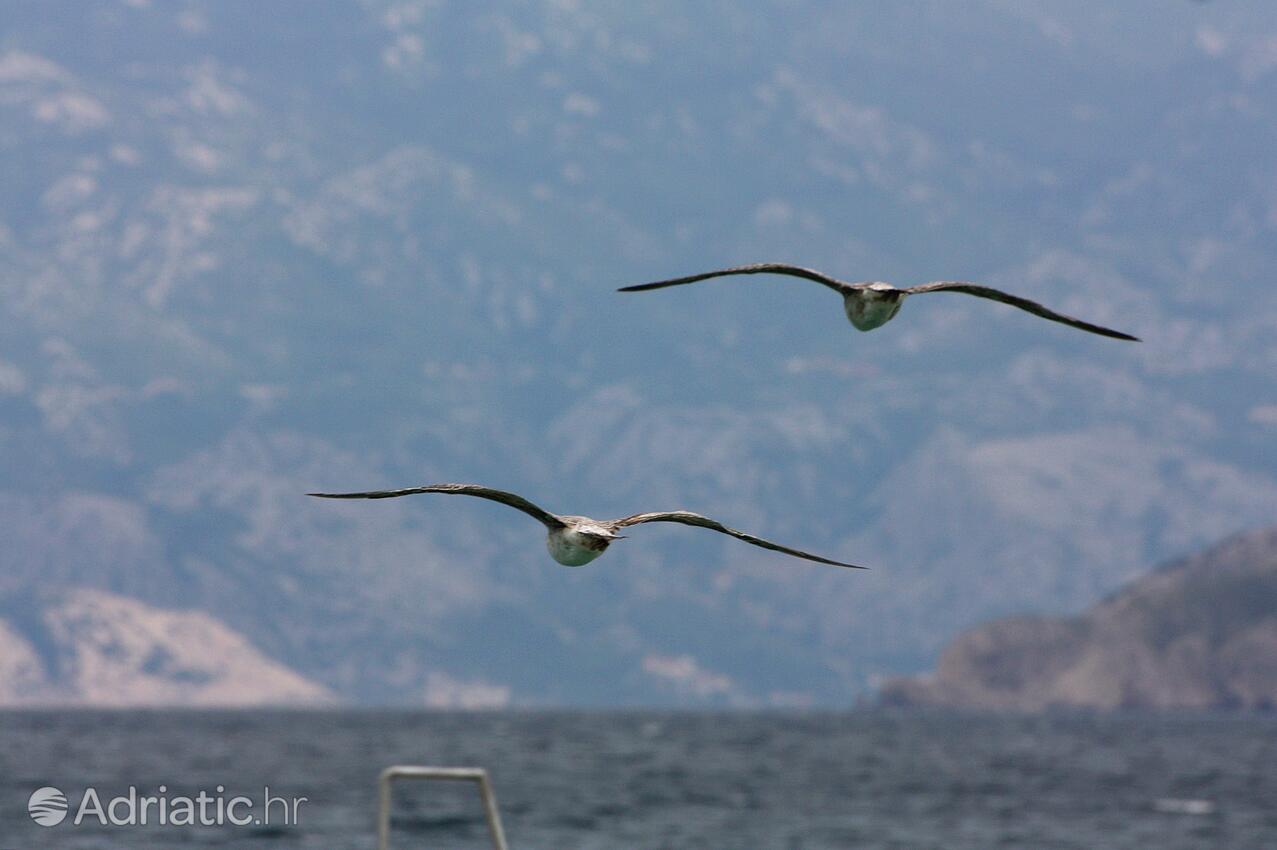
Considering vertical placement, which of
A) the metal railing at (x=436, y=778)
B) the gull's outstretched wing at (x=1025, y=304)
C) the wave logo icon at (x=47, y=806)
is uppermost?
the wave logo icon at (x=47, y=806)

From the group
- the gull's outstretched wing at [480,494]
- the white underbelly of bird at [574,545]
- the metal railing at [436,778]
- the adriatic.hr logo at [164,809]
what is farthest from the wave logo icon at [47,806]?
the gull's outstretched wing at [480,494]

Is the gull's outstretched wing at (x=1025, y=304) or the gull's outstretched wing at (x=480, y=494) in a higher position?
the gull's outstretched wing at (x=1025, y=304)

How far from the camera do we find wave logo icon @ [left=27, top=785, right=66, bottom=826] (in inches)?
5541

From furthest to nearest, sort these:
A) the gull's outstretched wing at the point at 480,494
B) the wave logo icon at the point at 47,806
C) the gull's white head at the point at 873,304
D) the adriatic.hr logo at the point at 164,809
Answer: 1. the adriatic.hr logo at the point at 164,809
2. the wave logo icon at the point at 47,806
3. the gull's white head at the point at 873,304
4. the gull's outstretched wing at the point at 480,494

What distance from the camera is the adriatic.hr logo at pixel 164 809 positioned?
146 meters

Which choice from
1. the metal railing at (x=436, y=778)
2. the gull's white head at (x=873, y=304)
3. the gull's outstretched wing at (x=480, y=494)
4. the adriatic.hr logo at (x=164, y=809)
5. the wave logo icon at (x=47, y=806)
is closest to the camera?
the gull's outstretched wing at (x=480, y=494)

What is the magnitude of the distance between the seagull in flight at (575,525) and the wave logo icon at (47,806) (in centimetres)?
12377

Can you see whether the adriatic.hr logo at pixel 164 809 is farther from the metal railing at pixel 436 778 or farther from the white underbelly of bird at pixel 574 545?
the white underbelly of bird at pixel 574 545

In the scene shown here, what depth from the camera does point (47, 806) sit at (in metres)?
155

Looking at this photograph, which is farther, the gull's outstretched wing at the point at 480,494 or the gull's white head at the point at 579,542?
the gull's white head at the point at 579,542

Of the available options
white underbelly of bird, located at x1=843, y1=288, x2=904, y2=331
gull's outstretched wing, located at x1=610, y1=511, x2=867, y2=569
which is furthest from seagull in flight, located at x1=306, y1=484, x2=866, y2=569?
white underbelly of bird, located at x1=843, y1=288, x2=904, y2=331

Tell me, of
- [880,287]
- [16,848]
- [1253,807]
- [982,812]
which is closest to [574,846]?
[16,848]

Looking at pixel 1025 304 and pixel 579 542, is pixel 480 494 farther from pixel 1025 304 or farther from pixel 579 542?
pixel 1025 304

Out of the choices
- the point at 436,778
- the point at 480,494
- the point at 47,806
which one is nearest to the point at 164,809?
the point at 47,806
